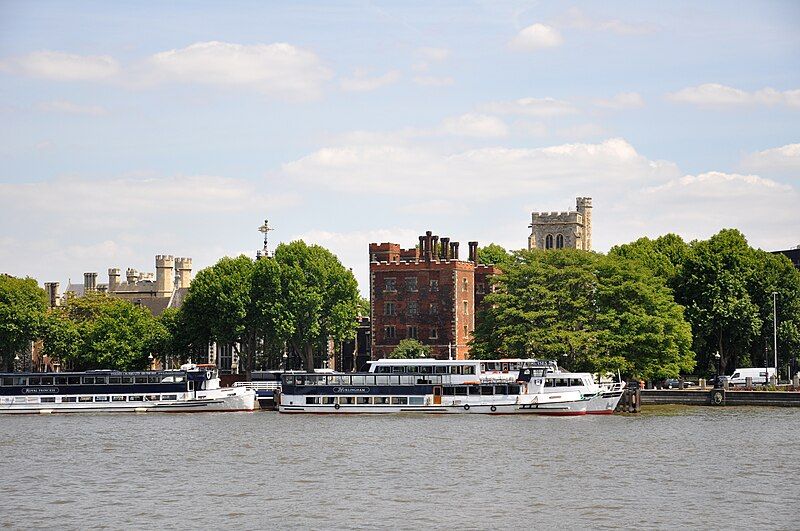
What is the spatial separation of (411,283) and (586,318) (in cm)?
3519

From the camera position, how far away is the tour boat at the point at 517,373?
10894cm

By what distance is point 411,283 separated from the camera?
495ft

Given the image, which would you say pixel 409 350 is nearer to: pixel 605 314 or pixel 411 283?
pixel 411 283

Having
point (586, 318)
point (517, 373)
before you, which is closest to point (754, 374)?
point (586, 318)

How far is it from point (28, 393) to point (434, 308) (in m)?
45.7

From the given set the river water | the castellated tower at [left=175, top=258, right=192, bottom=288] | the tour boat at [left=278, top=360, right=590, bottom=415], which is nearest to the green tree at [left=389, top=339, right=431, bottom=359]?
the tour boat at [left=278, top=360, right=590, bottom=415]

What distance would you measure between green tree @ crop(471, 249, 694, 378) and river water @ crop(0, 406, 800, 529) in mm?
13288

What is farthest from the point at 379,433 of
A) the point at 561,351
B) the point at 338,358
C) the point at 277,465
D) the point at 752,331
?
the point at 338,358

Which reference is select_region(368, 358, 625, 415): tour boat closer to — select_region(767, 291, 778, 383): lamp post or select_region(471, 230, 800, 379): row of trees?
select_region(471, 230, 800, 379): row of trees

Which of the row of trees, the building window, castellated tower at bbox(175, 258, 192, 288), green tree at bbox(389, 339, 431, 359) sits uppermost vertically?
castellated tower at bbox(175, 258, 192, 288)

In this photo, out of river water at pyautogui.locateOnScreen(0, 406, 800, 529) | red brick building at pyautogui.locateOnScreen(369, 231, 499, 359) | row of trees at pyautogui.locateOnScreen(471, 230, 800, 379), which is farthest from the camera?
red brick building at pyautogui.locateOnScreen(369, 231, 499, 359)

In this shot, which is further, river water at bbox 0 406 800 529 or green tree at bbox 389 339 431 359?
green tree at bbox 389 339 431 359

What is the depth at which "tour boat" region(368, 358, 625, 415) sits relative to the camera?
109 metres

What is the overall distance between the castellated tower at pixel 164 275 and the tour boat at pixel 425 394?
248 feet
